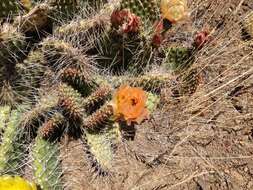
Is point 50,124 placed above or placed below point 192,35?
below

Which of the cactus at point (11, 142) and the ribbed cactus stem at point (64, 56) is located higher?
the ribbed cactus stem at point (64, 56)

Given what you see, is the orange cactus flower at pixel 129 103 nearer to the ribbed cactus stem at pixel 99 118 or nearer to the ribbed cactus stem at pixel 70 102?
the ribbed cactus stem at pixel 99 118

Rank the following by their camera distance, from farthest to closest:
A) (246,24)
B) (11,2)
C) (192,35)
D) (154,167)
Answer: (246,24) → (192,35) → (154,167) → (11,2)

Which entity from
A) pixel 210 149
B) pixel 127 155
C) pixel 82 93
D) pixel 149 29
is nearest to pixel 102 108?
pixel 82 93

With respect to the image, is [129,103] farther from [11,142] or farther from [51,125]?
[11,142]

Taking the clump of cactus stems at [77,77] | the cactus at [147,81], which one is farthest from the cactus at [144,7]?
the cactus at [147,81]

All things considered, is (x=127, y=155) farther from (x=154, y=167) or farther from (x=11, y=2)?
(x=11, y=2)
